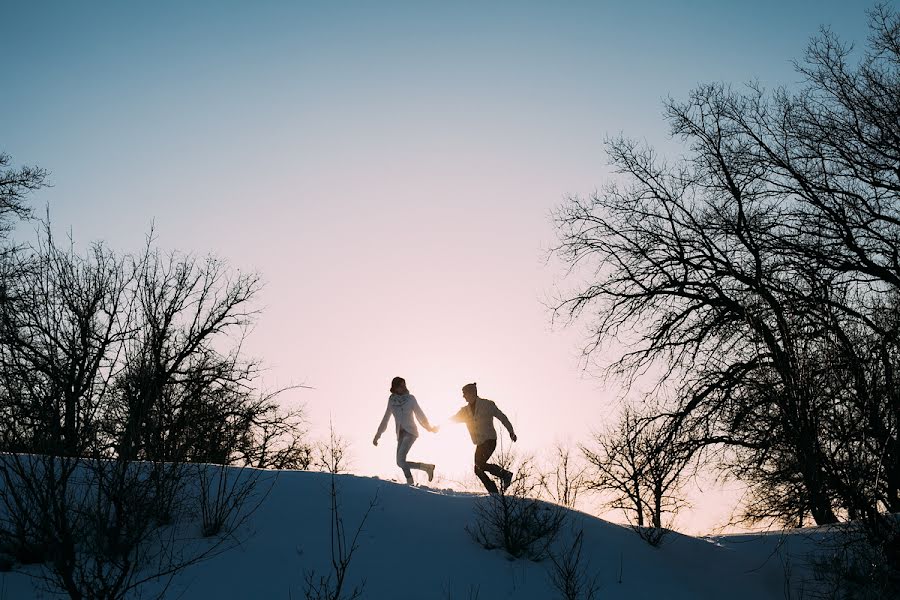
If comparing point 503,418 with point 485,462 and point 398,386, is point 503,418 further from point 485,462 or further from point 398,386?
point 398,386

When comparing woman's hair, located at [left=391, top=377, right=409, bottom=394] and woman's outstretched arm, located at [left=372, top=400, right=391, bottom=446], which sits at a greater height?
woman's hair, located at [left=391, top=377, right=409, bottom=394]

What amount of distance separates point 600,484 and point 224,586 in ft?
73.6

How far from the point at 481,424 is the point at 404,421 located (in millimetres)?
1645

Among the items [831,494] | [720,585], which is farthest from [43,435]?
[831,494]

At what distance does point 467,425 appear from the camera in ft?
35.1

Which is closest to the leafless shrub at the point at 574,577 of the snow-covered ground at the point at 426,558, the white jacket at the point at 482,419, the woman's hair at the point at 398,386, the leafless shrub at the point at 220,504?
the snow-covered ground at the point at 426,558

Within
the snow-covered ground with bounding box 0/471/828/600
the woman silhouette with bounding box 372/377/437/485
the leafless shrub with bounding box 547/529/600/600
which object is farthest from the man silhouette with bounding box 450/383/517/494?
the leafless shrub with bounding box 547/529/600/600

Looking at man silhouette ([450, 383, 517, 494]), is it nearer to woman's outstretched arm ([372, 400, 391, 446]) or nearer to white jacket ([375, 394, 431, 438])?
white jacket ([375, 394, 431, 438])

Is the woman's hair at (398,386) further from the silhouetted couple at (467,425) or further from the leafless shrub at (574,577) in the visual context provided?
the leafless shrub at (574,577)

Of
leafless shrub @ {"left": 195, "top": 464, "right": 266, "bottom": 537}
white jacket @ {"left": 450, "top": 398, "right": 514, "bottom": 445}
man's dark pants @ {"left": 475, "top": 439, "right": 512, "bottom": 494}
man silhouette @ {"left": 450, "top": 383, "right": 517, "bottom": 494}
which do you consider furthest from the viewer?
white jacket @ {"left": 450, "top": 398, "right": 514, "bottom": 445}

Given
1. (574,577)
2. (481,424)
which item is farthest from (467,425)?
(574,577)

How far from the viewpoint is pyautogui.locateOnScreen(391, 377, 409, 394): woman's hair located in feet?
38.4

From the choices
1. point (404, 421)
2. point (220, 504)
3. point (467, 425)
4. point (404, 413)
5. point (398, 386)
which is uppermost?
point (398, 386)

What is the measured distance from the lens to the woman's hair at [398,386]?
11.7 meters
